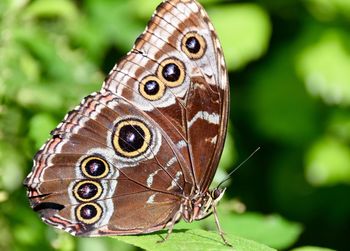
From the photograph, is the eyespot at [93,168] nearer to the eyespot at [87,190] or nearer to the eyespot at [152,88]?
the eyespot at [87,190]

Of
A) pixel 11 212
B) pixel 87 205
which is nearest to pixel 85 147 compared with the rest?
pixel 87 205

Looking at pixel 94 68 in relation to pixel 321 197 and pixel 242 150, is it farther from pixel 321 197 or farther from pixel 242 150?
pixel 321 197

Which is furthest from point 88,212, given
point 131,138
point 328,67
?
point 328,67

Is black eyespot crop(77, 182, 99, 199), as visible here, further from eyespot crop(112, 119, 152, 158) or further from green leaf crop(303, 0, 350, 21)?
green leaf crop(303, 0, 350, 21)

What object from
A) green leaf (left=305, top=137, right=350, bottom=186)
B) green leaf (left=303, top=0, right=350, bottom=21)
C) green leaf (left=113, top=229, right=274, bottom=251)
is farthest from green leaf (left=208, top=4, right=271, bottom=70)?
green leaf (left=113, top=229, right=274, bottom=251)

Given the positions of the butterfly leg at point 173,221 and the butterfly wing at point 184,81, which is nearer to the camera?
the butterfly leg at point 173,221

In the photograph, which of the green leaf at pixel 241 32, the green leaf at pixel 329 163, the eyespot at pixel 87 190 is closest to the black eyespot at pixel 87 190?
the eyespot at pixel 87 190
